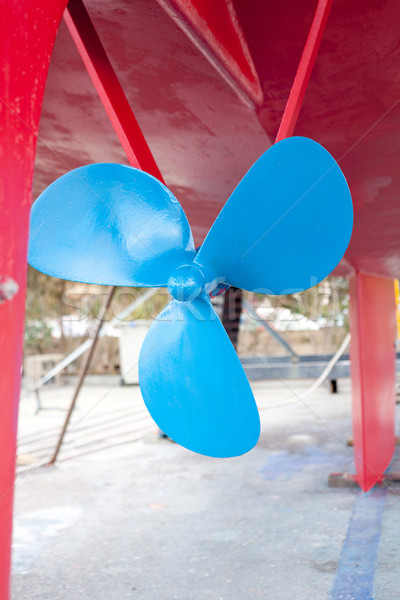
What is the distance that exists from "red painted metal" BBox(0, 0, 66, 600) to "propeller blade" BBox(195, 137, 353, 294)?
632 mm

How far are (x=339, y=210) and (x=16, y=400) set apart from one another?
1143mm

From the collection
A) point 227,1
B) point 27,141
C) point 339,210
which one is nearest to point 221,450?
point 339,210

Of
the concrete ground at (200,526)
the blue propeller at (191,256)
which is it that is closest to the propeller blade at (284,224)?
the blue propeller at (191,256)

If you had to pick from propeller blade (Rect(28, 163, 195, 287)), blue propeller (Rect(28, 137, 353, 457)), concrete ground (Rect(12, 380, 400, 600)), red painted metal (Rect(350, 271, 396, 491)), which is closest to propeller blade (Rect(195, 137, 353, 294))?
blue propeller (Rect(28, 137, 353, 457))

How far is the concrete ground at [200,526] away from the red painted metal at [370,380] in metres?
0.36

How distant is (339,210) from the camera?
6.17ft

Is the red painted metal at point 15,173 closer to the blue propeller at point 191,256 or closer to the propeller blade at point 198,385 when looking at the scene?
the blue propeller at point 191,256

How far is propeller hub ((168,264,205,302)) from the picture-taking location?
2.01 meters

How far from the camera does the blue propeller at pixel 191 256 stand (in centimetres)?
195

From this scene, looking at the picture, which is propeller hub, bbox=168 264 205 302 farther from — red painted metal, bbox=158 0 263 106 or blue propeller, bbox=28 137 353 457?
red painted metal, bbox=158 0 263 106

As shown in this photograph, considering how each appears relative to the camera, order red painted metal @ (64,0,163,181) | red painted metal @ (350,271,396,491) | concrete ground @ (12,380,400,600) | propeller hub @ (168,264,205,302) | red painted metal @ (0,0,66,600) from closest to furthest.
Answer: red painted metal @ (0,0,66,600) → propeller hub @ (168,264,205,302) → red painted metal @ (64,0,163,181) → concrete ground @ (12,380,400,600) → red painted metal @ (350,271,396,491)

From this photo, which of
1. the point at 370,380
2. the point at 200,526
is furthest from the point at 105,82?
the point at 370,380

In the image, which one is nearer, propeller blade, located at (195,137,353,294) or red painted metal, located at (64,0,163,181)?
propeller blade, located at (195,137,353,294)

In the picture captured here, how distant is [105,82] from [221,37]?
464 millimetres
